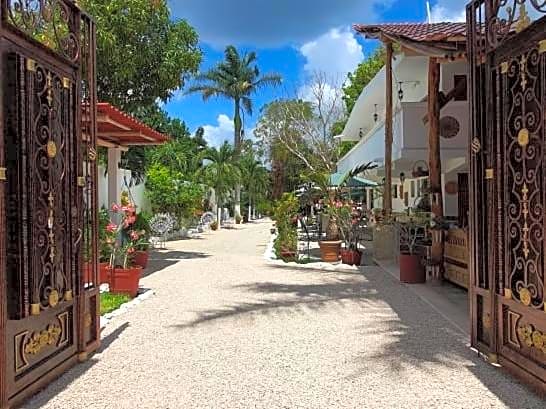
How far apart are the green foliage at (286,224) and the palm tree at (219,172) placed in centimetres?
1802

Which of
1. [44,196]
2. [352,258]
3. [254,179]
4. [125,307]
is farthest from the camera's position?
[254,179]

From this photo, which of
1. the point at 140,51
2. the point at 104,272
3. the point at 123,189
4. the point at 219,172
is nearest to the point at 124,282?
the point at 104,272

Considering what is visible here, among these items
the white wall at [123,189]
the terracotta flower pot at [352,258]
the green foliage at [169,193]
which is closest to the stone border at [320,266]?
the terracotta flower pot at [352,258]

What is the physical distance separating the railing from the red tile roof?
347 cm

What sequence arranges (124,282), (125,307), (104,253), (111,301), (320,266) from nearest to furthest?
1. (125,307)
2. (111,301)
3. (124,282)
4. (104,253)
5. (320,266)

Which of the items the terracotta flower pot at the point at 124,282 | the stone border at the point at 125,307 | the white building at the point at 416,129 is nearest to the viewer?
the stone border at the point at 125,307

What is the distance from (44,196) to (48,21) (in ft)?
4.96

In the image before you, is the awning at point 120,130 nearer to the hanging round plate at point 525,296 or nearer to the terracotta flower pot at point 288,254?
the terracotta flower pot at point 288,254

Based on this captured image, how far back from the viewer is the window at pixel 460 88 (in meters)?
12.3

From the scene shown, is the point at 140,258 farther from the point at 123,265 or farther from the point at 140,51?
the point at 140,51

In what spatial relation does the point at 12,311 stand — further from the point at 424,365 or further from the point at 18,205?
the point at 424,365

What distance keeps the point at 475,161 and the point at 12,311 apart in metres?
4.17

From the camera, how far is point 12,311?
4043 millimetres

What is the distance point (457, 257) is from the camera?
30.1 feet
